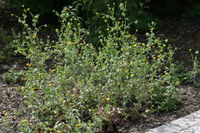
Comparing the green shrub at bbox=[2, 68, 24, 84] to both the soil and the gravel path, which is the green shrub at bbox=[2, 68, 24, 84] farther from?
the gravel path

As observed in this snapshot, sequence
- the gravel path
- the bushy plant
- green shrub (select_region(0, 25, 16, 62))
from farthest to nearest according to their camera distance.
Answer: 1. green shrub (select_region(0, 25, 16, 62))
2. the bushy plant
3. the gravel path

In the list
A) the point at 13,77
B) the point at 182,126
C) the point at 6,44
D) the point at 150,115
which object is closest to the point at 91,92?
the point at 150,115

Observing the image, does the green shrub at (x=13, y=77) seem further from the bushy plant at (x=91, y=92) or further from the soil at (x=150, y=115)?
the bushy plant at (x=91, y=92)

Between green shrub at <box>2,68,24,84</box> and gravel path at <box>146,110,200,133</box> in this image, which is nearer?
gravel path at <box>146,110,200,133</box>

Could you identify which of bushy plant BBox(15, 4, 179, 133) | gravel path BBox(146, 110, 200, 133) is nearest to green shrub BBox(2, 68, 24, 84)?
bushy plant BBox(15, 4, 179, 133)

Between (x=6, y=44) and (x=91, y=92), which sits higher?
(x=6, y=44)

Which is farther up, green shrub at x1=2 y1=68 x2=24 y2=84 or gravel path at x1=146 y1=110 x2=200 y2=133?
green shrub at x1=2 y1=68 x2=24 y2=84

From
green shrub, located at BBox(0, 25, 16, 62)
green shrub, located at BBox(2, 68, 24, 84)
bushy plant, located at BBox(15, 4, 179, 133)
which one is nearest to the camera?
bushy plant, located at BBox(15, 4, 179, 133)

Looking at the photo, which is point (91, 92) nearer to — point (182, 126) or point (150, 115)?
point (150, 115)

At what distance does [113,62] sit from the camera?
4.81 metres

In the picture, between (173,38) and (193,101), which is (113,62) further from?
(173,38)

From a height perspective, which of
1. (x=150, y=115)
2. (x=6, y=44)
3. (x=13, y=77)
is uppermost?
(x=6, y=44)

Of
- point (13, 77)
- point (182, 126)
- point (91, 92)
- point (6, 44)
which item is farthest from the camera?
point (6, 44)

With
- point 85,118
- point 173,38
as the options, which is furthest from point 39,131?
point 173,38
